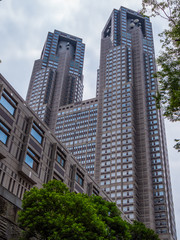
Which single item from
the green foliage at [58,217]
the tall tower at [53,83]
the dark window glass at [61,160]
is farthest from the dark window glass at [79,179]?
the tall tower at [53,83]

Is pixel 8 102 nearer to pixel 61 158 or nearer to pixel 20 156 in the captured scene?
pixel 20 156

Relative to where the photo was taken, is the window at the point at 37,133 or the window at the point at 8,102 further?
the window at the point at 37,133

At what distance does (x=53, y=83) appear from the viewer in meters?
175

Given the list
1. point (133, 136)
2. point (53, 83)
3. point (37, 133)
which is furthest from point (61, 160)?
point (53, 83)

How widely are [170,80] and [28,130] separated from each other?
87.0ft

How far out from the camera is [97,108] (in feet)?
484

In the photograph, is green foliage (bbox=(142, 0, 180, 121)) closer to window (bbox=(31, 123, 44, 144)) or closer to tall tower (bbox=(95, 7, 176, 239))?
window (bbox=(31, 123, 44, 144))

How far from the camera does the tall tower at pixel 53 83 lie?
162750 mm

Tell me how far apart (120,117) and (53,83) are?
191ft

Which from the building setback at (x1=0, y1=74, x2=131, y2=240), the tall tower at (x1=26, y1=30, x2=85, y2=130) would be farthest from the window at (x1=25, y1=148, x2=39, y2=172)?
the tall tower at (x1=26, y1=30, x2=85, y2=130)

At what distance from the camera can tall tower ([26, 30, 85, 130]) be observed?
534ft

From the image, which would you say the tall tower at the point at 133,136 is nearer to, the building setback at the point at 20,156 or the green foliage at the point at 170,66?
the building setback at the point at 20,156

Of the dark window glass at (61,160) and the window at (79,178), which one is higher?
the dark window glass at (61,160)

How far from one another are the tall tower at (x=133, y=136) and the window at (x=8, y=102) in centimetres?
6917
